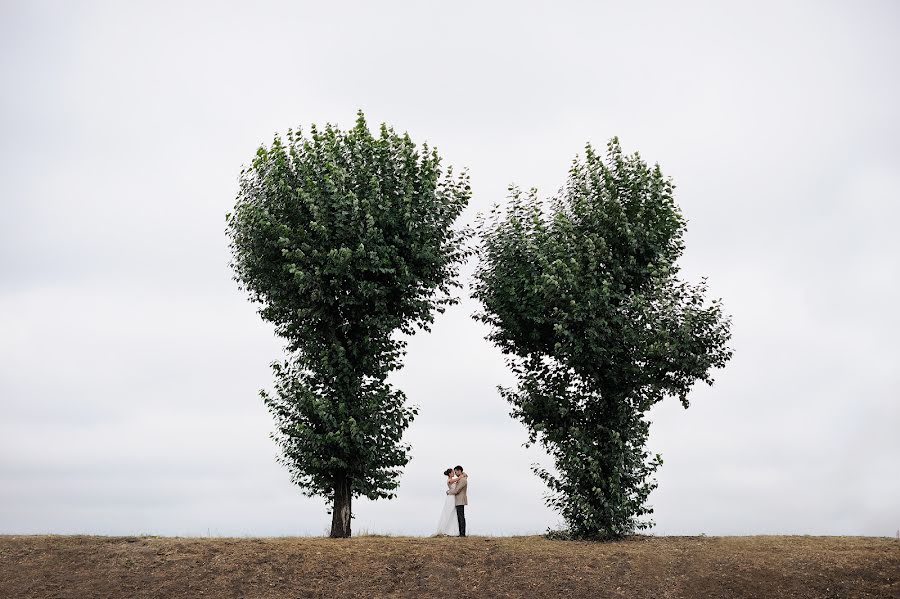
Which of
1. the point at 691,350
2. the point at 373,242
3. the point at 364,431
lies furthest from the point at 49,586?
the point at 691,350

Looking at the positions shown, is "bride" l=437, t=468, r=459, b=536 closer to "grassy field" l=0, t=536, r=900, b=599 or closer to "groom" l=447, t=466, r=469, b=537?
"groom" l=447, t=466, r=469, b=537

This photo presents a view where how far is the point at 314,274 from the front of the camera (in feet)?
97.3

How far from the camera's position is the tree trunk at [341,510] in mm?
Result: 29078

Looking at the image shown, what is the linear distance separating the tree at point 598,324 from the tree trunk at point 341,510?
23.8 ft

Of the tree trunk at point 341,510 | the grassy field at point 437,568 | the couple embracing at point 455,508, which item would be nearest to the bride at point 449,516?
the couple embracing at point 455,508

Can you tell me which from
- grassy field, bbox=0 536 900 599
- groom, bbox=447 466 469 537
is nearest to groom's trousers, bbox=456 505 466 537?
groom, bbox=447 466 469 537

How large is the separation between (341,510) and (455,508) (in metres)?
4.13

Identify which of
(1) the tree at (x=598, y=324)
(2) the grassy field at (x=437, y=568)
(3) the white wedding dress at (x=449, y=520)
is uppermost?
(1) the tree at (x=598, y=324)

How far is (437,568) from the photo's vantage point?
24250 millimetres

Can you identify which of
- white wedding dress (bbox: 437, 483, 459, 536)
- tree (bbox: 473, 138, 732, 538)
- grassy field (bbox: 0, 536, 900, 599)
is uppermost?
tree (bbox: 473, 138, 732, 538)

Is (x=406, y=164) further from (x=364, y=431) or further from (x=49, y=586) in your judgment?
(x=49, y=586)

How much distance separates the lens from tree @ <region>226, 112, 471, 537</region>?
29.0 m

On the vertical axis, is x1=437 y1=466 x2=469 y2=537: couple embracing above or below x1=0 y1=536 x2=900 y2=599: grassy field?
above

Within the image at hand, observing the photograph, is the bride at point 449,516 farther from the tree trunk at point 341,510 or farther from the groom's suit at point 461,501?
the tree trunk at point 341,510
